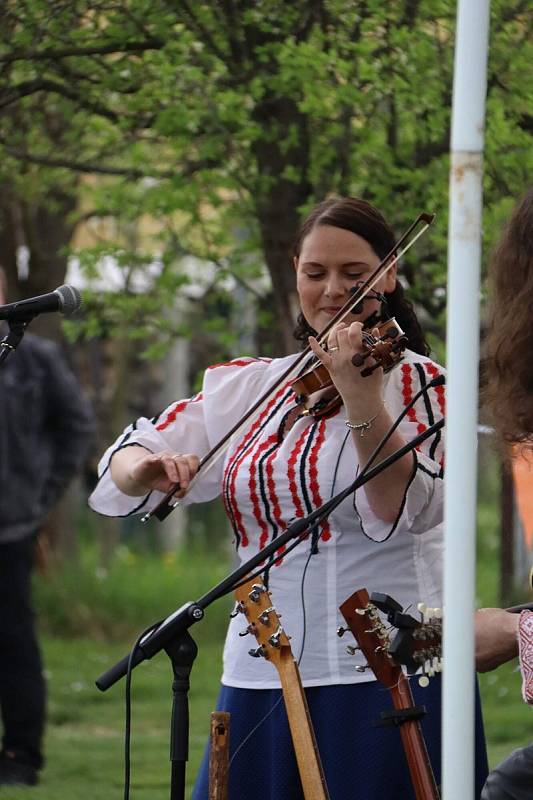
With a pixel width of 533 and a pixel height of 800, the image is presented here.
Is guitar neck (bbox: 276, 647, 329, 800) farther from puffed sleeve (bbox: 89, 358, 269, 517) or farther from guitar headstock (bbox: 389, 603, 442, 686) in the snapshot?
puffed sleeve (bbox: 89, 358, 269, 517)

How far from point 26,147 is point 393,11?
1.82 meters

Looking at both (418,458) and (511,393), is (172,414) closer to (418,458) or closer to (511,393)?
(418,458)

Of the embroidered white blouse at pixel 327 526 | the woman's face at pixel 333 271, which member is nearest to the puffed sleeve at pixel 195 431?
the embroidered white blouse at pixel 327 526

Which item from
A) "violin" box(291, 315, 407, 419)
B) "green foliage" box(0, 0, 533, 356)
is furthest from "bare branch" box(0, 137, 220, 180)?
"violin" box(291, 315, 407, 419)

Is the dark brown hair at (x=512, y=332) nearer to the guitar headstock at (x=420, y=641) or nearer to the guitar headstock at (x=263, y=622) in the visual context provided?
the guitar headstock at (x=420, y=641)

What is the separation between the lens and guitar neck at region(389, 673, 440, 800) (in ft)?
8.11

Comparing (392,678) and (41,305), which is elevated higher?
(41,305)

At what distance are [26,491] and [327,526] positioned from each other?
249cm

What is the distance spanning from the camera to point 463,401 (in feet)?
6.54

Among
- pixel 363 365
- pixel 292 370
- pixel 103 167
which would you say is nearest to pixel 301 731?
pixel 363 365

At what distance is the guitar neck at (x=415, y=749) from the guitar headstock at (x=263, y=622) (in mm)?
225

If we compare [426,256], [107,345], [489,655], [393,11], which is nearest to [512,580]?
[426,256]

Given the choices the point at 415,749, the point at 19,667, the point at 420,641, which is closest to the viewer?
A: the point at 420,641

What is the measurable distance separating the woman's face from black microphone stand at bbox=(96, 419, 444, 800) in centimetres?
52
